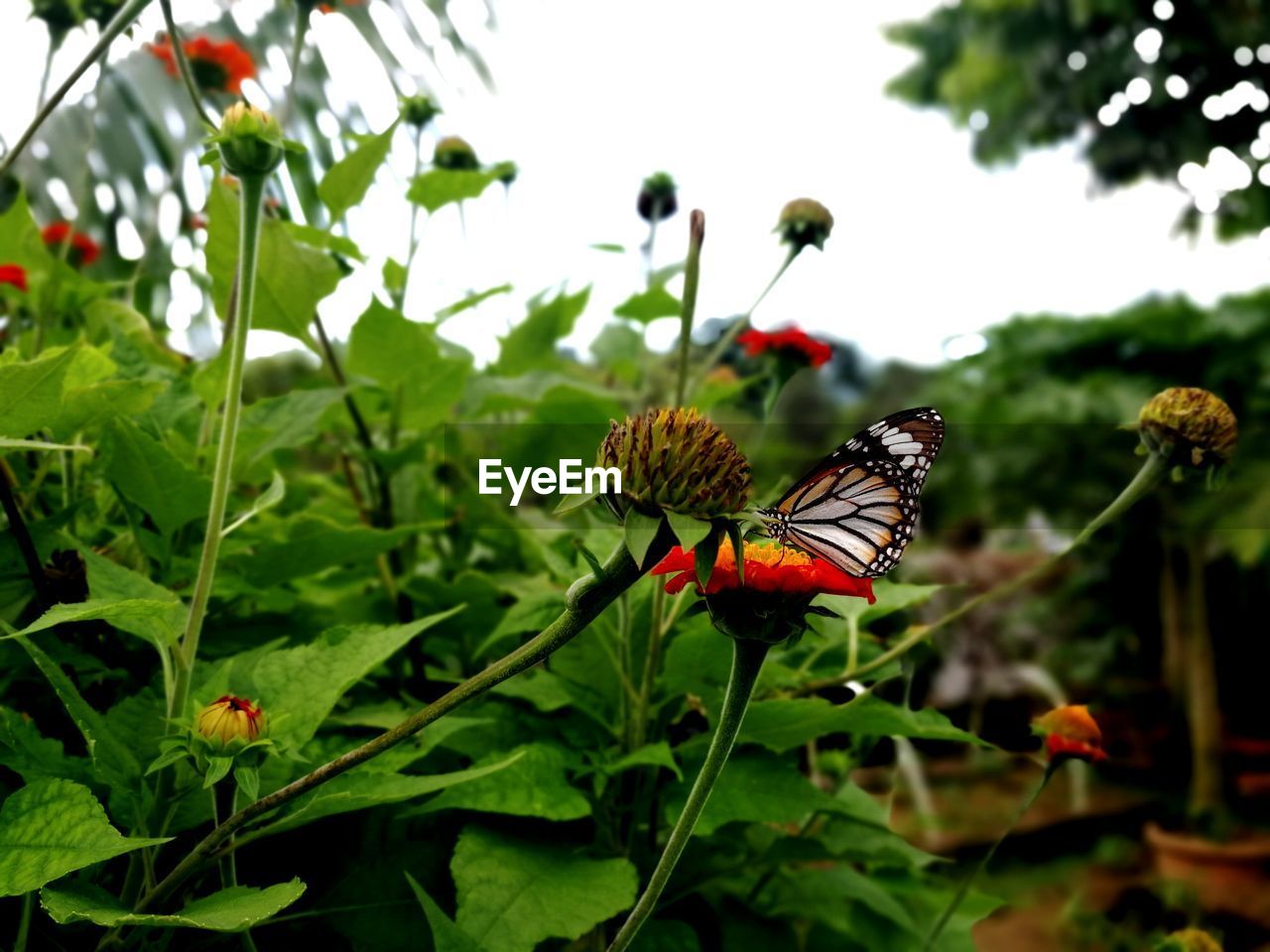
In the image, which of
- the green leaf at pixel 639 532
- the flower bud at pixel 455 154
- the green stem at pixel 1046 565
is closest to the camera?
the green leaf at pixel 639 532

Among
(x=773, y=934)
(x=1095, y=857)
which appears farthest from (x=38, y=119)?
(x=1095, y=857)

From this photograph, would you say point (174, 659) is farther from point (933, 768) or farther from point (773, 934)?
point (933, 768)

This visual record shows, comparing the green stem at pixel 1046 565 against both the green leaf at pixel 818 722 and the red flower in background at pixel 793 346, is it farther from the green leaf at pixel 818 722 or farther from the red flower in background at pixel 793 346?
the red flower in background at pixel 793 346

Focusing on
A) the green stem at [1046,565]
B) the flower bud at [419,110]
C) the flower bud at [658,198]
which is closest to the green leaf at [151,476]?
the green stem at [1046,565]

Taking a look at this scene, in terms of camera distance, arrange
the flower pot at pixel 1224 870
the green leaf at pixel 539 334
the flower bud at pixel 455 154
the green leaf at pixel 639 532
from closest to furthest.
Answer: the green leaf at pixel 639 532, the green leaf at pixel 539 334, the flower bud at pixel 455 154, the flower pot at pixel 1224 870

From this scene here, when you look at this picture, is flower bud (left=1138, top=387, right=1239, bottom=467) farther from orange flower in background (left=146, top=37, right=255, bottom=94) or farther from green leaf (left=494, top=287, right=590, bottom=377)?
orange flower in background (left=146, top=37, right=255, bottom=94)

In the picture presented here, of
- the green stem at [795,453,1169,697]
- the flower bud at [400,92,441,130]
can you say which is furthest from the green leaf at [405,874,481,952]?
the flower bud at [400,92,441,130]

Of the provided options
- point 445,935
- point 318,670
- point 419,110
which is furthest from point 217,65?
point 445,935

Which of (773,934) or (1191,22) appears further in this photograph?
(1191,22)
